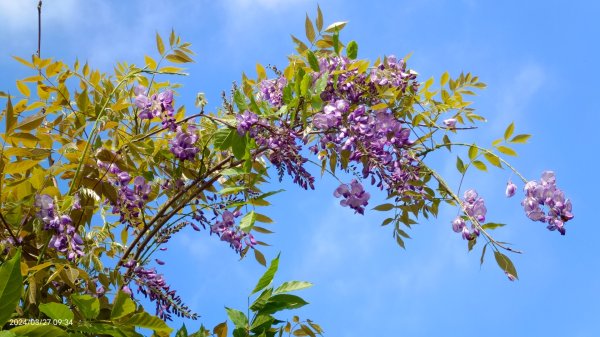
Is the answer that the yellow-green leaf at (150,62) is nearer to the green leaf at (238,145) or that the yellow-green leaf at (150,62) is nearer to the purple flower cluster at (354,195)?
the green leaf at (238,145)

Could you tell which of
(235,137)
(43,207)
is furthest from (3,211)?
(235,137)

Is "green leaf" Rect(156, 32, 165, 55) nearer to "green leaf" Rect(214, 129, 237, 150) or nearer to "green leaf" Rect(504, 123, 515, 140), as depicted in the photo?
"green leaf" Rect(214, 129, 237, 150)

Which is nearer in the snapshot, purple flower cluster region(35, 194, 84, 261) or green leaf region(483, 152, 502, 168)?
purple flower cluster region(35, 194, 84, 261)

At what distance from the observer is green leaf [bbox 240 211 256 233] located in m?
1.93

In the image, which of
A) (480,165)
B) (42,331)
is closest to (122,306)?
(42,331)

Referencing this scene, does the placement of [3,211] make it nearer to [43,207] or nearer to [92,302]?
[43,207]

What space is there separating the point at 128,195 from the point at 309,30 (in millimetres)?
863

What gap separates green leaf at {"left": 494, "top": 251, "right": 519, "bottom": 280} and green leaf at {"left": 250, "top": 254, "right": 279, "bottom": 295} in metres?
0.85

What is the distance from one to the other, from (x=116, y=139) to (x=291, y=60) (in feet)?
2.35

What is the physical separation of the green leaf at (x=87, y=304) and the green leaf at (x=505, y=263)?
1.25 meters

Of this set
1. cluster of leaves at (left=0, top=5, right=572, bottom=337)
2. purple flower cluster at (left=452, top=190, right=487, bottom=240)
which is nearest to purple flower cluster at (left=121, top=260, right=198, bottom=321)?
cluster of leaves at (left=0, top=5, right=572, bottom=337)

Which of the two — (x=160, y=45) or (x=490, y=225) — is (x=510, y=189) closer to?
(x=490, y=225)

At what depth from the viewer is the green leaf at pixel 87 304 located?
143 cm

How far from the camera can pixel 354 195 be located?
2184 millimetres
